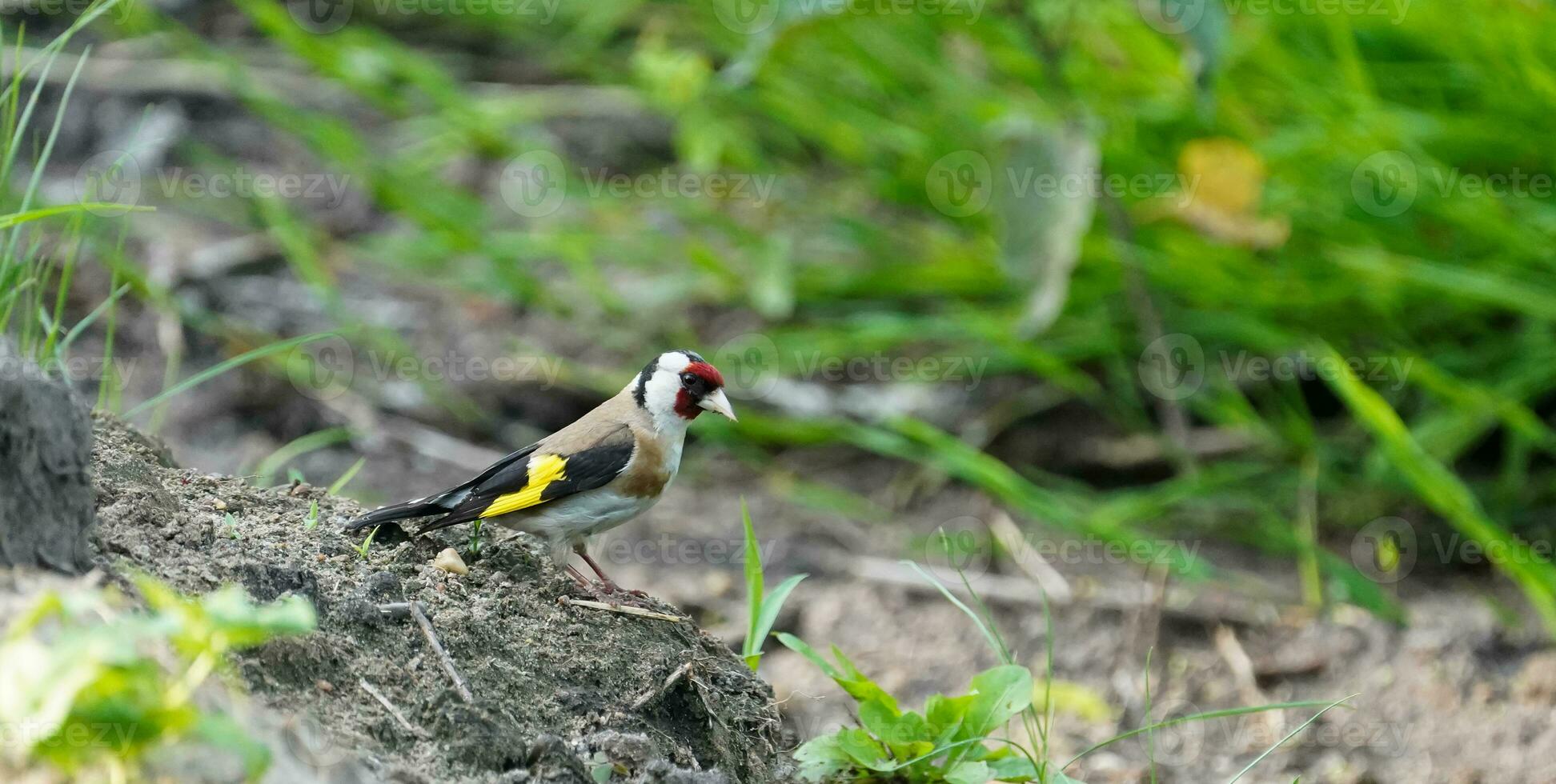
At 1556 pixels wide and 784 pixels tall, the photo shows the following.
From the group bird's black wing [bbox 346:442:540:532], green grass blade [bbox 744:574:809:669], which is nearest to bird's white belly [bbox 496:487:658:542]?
bird's black wing [bbox 346:442:540:532]

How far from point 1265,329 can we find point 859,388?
174 centimetres

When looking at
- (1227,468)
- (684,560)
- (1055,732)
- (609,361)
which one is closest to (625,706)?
(1055,732)

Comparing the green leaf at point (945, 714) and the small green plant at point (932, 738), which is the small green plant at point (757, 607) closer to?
the small green plant at point (932, 738)

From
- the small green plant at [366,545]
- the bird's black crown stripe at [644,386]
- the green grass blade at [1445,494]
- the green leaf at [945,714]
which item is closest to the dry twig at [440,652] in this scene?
the small green plant at [366,545]

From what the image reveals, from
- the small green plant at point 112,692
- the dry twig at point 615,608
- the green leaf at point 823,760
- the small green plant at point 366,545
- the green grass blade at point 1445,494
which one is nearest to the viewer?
the small green plant at point 112,692

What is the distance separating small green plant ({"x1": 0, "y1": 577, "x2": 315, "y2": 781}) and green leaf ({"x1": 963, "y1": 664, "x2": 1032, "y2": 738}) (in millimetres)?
1376

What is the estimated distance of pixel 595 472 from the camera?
3305 mm

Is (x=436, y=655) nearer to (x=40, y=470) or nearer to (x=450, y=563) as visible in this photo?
(x=450, y=563)

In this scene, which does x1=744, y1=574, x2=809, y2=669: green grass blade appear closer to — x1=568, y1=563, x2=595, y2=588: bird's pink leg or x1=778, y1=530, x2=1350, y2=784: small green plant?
x1=778, y1=530, x2=1350, y2=784: small green plant

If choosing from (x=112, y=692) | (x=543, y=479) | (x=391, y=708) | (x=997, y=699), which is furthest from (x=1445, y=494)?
(x=112, y=692)

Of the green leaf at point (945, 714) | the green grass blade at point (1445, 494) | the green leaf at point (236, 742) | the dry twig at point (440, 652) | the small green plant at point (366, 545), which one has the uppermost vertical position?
the green leaf at point (236, 742)

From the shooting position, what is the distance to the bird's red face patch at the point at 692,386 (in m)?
3.63

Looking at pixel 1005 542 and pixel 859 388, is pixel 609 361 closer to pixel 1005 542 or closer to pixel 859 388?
pixel 859 388

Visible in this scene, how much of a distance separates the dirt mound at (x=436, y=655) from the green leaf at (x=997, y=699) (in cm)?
37
